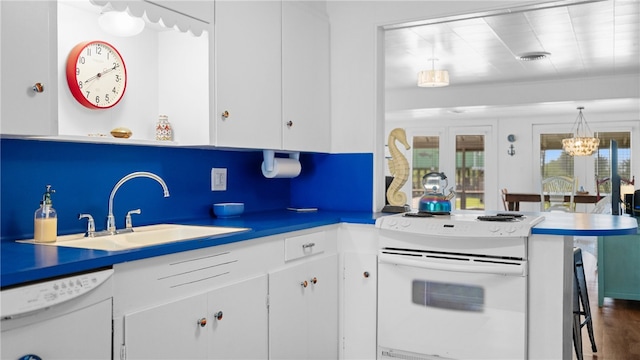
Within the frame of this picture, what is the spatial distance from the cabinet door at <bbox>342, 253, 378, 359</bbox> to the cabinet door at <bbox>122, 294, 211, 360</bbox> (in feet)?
3.46

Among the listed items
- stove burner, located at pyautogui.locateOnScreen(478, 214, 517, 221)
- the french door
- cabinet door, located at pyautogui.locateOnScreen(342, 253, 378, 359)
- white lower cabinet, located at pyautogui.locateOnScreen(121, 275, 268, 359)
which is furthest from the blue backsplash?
the french door

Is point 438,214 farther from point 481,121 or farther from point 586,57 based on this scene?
point 481,121

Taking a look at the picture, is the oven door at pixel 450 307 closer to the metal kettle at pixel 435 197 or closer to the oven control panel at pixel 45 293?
the metal kettle at pixel 435 197

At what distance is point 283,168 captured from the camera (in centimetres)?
316

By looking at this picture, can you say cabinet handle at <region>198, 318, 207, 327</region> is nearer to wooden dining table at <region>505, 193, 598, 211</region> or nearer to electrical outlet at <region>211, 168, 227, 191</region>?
electrical outlet at <region>211, 168, 227, 191</region>

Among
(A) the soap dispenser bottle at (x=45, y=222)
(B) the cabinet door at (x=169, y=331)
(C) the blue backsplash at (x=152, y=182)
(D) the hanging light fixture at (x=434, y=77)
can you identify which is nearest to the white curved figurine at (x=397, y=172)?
(C) the blue backsplash at (x=152, y=182)

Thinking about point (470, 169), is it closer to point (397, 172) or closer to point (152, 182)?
point (397, 172)

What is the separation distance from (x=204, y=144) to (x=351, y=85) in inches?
47.7

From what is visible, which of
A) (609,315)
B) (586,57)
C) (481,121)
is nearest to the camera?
(609,315)

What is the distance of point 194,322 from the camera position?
1.94 metres

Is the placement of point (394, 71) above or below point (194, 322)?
above

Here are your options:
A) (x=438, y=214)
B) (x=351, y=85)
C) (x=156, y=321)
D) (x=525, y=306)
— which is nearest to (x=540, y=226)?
(x=525, y=306)

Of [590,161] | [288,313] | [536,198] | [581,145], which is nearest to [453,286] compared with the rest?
[288,313]

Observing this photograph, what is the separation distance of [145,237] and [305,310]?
825mm
